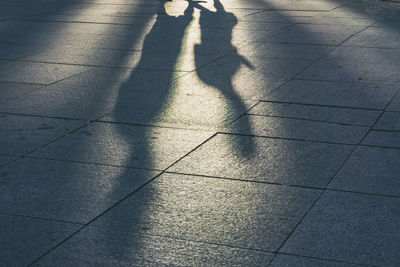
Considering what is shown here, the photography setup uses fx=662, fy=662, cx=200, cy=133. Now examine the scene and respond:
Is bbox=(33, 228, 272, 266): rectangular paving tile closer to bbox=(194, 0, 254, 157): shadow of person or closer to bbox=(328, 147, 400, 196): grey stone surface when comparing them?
bbox=(328, 147, 400, 196): grey stone surface

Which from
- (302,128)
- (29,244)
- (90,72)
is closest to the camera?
(29,244)

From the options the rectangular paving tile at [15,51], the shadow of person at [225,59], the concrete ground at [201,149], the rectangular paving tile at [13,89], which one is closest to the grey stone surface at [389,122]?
the concrete ground at [201,149]

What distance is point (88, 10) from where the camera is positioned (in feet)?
51.1

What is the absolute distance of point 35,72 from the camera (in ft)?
30.7

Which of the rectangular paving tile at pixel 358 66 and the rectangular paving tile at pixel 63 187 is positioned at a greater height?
the rectangular paving tile at pixel 63 187

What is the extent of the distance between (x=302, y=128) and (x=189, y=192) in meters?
1.98

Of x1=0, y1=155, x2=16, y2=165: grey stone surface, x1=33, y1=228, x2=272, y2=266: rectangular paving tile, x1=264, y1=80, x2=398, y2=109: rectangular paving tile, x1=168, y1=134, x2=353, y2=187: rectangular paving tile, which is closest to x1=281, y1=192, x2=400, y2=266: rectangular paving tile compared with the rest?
x1=33, y1=228, x2=272, y2=266: rectangular paving tile

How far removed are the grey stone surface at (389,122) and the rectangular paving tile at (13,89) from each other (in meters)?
4.29

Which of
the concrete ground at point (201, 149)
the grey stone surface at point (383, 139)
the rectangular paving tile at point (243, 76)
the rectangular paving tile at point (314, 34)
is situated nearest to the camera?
the concrete ground at point (201, 149)

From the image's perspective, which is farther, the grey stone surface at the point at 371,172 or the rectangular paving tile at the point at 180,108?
the rectangular paving tile at the point at 180,108

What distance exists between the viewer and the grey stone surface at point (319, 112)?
7.04m

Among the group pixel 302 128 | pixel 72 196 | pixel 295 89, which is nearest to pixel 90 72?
pixel 295 89

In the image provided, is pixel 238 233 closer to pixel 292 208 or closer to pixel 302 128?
pixel 292 208

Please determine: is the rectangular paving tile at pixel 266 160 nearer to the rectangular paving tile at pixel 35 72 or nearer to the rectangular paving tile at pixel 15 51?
the rectangular paving tile at pixel 35 72
